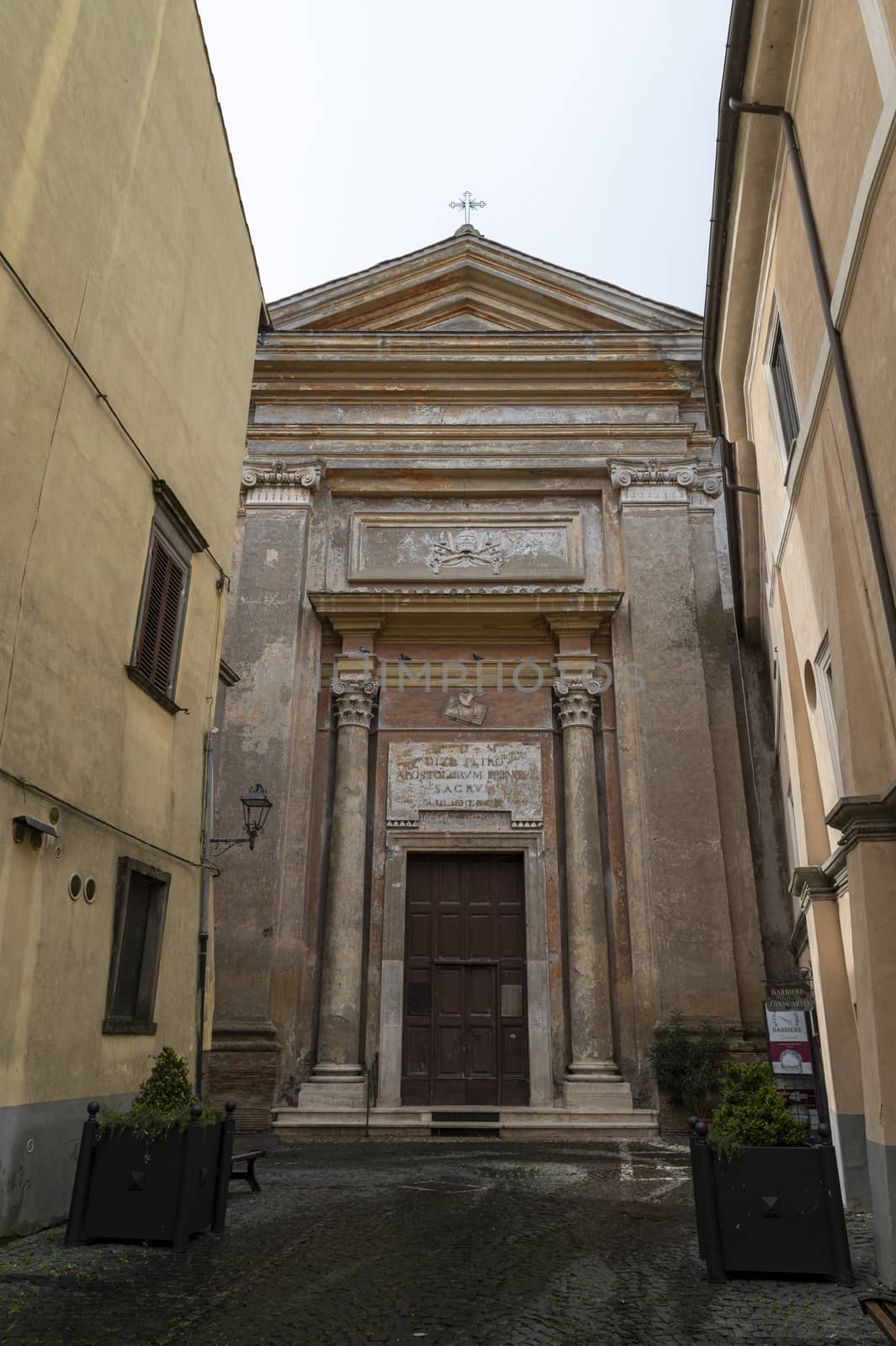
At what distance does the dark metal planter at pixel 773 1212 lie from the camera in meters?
4.58

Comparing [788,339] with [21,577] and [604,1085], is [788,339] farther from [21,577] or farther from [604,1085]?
[604,1085]

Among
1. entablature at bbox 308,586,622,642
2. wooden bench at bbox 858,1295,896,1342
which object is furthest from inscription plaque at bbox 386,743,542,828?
wooden bench at bbox 858,1295,896,1342

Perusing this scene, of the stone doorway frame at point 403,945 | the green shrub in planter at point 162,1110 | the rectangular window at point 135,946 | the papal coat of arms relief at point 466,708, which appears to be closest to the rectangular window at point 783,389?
the rectangular window at point 135,946

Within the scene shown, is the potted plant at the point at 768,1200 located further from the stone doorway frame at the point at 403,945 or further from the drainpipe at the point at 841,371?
the stone doorway frame at the point at 403,945

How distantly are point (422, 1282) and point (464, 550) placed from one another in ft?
37.6

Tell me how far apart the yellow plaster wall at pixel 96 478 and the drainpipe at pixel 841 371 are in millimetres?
4549

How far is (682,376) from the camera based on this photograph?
16.0 m

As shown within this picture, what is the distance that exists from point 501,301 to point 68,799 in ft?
45.6

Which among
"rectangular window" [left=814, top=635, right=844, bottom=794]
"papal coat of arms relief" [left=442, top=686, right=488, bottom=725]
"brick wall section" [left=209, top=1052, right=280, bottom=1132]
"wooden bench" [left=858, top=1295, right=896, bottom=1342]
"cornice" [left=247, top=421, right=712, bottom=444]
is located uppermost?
"cornice" [left=247, top=421, right=712, bottom=444]

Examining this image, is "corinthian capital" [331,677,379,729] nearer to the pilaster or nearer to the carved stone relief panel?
the carved stone relief panel

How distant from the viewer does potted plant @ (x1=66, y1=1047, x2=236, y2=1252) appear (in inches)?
209

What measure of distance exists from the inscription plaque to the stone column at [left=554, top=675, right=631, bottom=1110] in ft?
1.72

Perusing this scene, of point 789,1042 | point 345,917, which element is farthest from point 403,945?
point 789,1042

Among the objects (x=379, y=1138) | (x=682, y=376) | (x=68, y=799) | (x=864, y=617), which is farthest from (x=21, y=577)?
(x=682, y=376)
